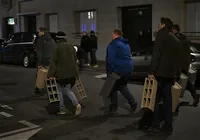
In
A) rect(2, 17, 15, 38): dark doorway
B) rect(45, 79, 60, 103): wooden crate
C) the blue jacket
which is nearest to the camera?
the blue jacket

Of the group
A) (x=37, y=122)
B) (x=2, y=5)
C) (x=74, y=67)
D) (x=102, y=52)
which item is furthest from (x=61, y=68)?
(x=2, y=5)

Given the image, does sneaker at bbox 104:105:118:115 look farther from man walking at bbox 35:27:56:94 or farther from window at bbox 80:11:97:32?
window at bbox 80:11:97:32

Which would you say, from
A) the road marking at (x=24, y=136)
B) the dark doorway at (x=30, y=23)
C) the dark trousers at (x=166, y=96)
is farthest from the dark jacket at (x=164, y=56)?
the dark doorway at (x=30, y=23)

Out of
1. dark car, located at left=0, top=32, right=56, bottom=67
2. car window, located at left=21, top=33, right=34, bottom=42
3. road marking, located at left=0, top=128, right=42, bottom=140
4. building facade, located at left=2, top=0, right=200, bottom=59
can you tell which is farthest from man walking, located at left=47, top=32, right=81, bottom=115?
building facade, located at left=2, top=0, right=200, bottom=59

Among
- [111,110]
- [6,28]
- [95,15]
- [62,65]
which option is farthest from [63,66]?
[6,28]

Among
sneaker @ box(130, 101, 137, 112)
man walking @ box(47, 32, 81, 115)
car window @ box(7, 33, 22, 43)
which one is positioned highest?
car window @ box(7, 33, 22, 43)

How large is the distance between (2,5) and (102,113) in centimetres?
2505

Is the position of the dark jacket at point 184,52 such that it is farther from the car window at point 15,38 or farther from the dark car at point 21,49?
the car window at point 15,38

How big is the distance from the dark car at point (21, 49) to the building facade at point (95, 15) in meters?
4.97

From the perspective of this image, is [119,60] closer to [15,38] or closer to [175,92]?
[175,92]

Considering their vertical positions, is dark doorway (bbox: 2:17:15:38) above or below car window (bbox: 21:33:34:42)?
above

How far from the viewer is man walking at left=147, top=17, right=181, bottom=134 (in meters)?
5.98

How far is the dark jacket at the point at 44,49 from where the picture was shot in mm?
9586

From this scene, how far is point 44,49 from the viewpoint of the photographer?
31.7 ft
